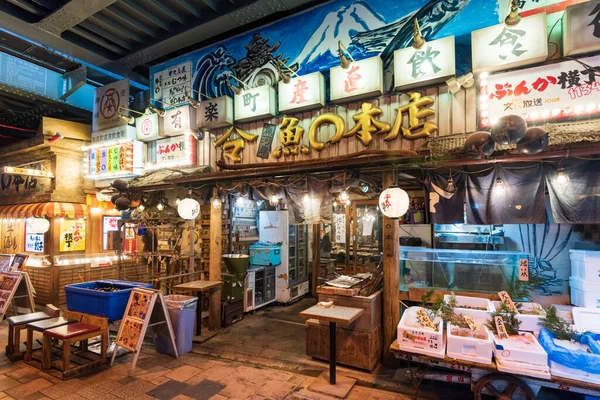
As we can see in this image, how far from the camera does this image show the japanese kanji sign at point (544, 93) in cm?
592

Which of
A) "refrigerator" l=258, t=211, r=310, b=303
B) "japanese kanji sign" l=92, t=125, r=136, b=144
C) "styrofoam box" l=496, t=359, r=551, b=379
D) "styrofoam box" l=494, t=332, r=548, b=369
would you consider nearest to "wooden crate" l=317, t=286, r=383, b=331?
"styrofoam box" l=494, t=332, r=548, b=369

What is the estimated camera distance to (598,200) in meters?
5.79

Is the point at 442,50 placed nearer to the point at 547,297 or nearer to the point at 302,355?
the point at 547,297

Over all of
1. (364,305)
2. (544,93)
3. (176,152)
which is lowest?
(364,305)

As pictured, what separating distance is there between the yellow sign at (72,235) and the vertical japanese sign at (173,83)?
6341 mm

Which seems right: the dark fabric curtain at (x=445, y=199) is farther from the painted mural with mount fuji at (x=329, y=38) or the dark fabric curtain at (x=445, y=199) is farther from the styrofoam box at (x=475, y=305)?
the painted mural with mount fuji at (x=329, y=38)

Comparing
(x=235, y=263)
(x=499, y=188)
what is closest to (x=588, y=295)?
(x=499, y=188)

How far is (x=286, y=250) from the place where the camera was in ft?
39.4

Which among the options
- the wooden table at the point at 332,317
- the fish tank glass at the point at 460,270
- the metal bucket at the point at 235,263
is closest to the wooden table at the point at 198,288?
the metal bucket at the point at 235,263

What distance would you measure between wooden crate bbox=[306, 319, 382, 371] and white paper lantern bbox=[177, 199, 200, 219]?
4858 mm

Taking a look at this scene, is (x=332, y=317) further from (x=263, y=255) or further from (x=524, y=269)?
(x=263, y=255)

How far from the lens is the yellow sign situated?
12.7 meters

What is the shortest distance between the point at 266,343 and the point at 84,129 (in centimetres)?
1236

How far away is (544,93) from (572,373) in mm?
4969
